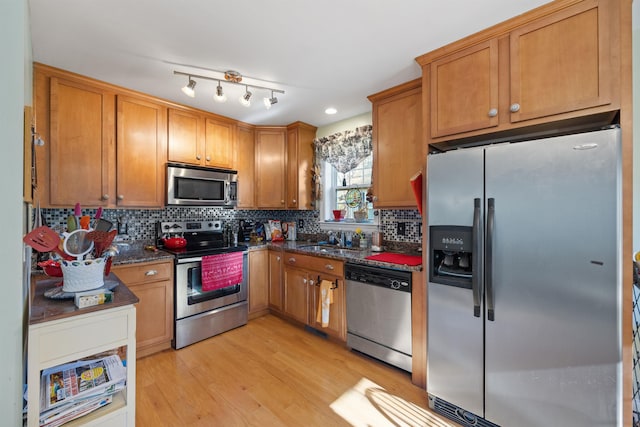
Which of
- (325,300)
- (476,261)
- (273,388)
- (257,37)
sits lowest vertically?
(273,388)

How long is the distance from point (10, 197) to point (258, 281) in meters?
2.49

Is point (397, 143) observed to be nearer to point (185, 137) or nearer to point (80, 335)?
point (185, 137)

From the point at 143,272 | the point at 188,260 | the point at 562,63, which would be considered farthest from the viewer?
the point at 188,260

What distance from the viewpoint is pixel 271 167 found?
354 centimetres

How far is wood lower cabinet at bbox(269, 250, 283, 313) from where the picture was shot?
3129 millimetres

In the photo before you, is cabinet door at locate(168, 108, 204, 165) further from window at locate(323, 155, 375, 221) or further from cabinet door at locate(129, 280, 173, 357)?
window at locate(323, 155, 375, 221)

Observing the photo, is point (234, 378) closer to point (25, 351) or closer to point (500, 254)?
point (25, 351)

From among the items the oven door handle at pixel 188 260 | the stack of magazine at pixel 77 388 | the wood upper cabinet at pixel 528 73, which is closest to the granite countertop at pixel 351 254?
the oven door handle at pixel 188 260

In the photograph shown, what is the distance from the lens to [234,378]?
2.07 m

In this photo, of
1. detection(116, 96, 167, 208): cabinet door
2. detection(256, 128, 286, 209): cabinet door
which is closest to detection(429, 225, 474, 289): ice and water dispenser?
detection(256, 128, 286, 209): cabinet door

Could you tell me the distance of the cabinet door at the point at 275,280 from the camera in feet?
10.3

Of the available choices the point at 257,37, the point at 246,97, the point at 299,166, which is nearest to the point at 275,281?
the point at 299,166

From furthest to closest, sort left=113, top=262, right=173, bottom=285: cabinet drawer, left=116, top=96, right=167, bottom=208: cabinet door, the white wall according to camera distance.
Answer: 1. left=116, top=96, right=167, bottom=208: cabinet door
2. left=113, top=262, right=173, bottom=285: cabinet drawer
3. the white wall

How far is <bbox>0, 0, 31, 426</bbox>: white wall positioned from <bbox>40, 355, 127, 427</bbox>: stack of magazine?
31 cm
